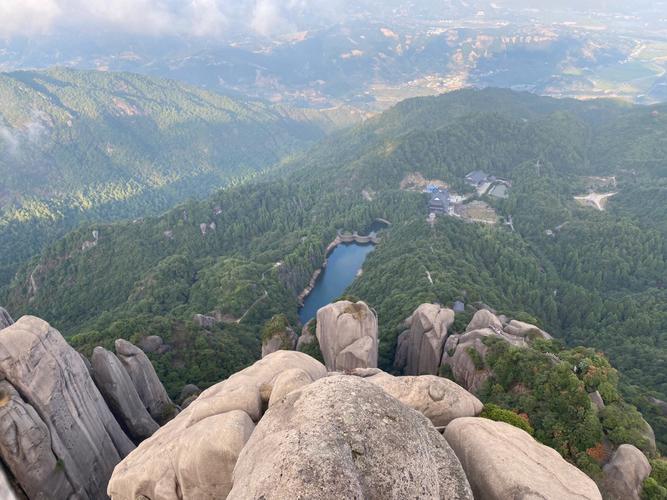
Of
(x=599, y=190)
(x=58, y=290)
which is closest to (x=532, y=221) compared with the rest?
(x=599, y=190)

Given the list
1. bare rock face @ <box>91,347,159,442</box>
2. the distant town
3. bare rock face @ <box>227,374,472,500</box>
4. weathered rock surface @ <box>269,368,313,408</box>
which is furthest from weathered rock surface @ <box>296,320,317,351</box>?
the distant town

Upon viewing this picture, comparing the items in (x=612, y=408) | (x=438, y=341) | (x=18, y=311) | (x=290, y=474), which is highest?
(x=290, y=474)

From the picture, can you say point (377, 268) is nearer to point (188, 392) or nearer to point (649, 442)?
A: point (188, 392)

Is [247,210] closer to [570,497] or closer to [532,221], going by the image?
[532,221]

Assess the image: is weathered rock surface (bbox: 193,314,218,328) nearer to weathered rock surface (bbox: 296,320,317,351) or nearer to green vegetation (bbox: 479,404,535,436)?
weathered rock surface (bbox: 296,320,317,351)

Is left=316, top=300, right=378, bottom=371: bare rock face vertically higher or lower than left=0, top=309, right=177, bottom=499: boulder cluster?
lower

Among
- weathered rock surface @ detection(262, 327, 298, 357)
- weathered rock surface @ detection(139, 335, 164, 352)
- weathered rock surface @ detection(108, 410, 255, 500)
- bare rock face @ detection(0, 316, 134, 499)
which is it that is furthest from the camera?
weathered rock surface @ detection(139, 335, 164, 352)

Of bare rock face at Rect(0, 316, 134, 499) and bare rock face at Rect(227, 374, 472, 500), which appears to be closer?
bare rock face at Rect(227, 374, 472, 500)
